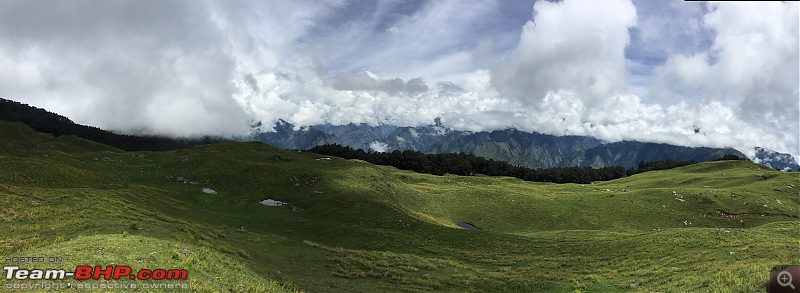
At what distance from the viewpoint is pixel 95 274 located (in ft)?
57.4

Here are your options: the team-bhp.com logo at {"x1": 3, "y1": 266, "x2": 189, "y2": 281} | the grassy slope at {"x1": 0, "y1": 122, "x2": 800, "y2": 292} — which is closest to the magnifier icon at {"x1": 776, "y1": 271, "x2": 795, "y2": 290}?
the grassy slope at {"x1": 0, "y1": 122, "x2": 800, "y2": 292}

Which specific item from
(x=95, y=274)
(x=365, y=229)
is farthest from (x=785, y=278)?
(x=365, y=229)

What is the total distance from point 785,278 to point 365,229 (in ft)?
157

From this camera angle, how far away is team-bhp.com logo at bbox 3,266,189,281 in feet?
54.0

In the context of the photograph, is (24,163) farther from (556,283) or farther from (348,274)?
(556,283)

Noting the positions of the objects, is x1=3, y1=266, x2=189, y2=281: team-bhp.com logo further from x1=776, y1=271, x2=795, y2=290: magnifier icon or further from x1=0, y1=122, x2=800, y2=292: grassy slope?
x1=776, y1=271, x2=795, y2=290: magnifier icon

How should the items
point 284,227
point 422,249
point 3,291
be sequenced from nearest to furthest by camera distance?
point 3,291
point 422,249
point 284,227

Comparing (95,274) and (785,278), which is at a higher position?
(785,278)

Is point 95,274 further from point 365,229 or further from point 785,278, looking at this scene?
point 365,229

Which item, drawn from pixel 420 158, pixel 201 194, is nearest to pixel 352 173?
pixel 201 194

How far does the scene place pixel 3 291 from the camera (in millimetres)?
14844

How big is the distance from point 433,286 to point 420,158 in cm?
16344

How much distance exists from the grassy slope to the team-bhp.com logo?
0.96 metres

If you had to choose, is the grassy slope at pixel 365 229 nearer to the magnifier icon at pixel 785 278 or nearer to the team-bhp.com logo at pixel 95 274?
the team-bhp.com logo at pixel 95 274
